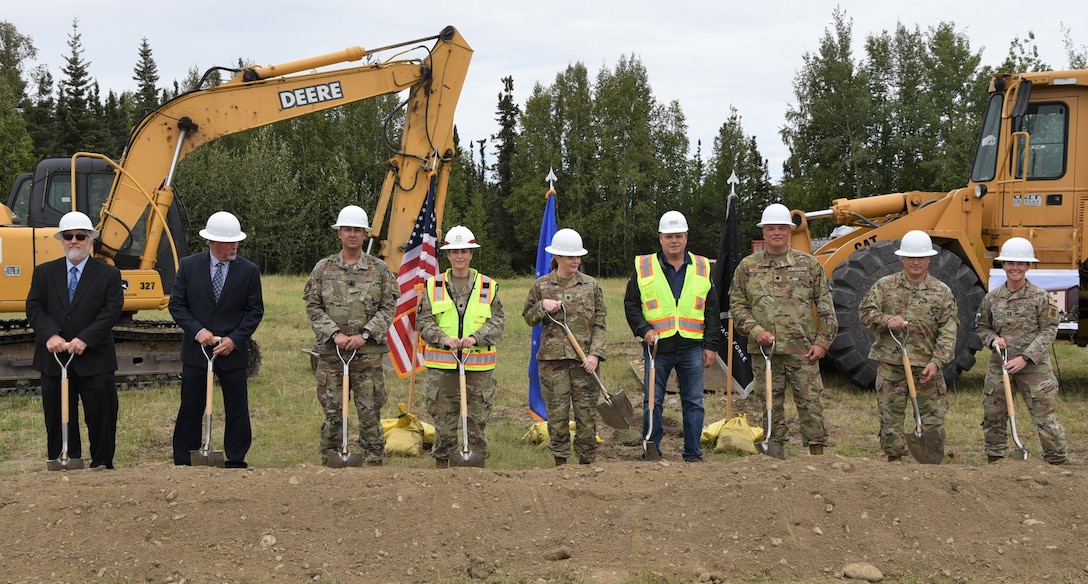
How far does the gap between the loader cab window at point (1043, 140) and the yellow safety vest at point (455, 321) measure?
670 cm

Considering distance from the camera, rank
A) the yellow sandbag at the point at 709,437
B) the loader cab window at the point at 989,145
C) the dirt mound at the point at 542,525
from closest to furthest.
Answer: the dirt mound at the point at 542,525 → the yellow sandbag at the point at 709,437 → the loader cab window at the point at 989,145

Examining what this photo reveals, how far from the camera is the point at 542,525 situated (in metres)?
5.38

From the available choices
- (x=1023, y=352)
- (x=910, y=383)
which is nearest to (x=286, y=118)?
(x=910, y=383)

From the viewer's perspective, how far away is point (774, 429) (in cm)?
698

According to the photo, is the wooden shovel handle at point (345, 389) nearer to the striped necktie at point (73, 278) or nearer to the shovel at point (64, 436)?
the shovel at point (64, 436)

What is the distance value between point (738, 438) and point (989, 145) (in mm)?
4999

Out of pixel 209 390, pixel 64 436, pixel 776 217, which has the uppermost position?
pixel 776 217

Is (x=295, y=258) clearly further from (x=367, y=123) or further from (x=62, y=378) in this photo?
(x=62, y=378)

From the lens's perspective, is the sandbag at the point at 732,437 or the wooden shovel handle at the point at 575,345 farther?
the sandbag at the point at 732,437

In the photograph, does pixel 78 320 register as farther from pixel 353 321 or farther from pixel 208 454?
pixel 353 321

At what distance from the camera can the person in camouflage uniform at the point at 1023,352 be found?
680 cm

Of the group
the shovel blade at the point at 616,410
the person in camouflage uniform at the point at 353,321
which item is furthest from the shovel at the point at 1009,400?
the person in camouflage uniform at the point at 353,321

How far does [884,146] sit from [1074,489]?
3266 cm

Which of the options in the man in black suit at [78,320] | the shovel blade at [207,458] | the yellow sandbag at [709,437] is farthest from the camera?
the yellow sandbag at [709,437]
